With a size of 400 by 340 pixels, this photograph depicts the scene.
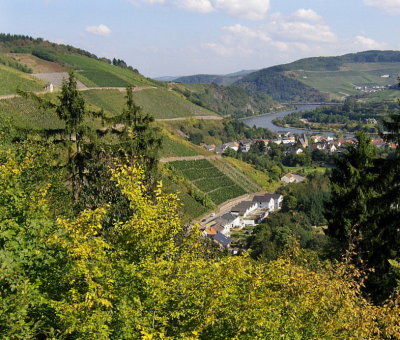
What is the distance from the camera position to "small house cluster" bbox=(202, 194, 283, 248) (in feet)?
174

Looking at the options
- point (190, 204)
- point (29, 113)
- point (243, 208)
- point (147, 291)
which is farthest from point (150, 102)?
point (147, 291)

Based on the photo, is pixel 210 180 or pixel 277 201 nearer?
pixel 210 180

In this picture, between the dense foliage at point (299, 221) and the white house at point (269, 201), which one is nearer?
the dense foliage at point (299, 221)

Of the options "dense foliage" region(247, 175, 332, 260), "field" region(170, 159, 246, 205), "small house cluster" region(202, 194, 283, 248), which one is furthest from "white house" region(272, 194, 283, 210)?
"field" region(170, 159, 246, 205)

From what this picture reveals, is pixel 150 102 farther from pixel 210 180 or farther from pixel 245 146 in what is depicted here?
pixel 210 180

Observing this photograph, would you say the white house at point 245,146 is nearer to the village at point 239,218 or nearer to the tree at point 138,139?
the village at point 239,218

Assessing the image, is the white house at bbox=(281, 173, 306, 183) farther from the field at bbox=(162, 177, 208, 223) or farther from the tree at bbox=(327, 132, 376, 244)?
the tree at bbox=(327, 132, 376, 244)

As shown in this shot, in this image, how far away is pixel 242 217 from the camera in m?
64.9

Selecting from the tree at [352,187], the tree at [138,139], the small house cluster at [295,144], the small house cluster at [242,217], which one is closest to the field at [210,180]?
the small house cluster at [242,217]

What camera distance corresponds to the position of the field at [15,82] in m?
70.5

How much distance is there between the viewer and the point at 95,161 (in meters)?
21.8

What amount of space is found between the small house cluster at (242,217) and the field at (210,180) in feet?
10.3

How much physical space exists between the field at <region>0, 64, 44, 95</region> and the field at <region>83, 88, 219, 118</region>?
58.9 feet

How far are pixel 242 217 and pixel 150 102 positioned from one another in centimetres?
6982
